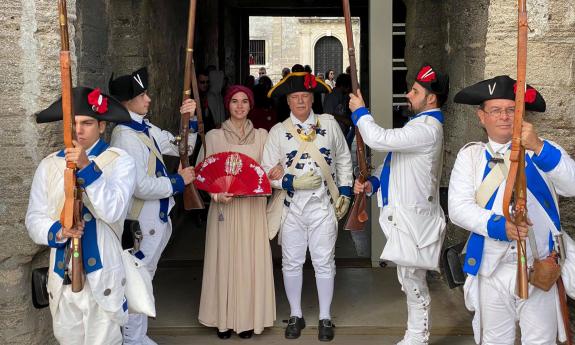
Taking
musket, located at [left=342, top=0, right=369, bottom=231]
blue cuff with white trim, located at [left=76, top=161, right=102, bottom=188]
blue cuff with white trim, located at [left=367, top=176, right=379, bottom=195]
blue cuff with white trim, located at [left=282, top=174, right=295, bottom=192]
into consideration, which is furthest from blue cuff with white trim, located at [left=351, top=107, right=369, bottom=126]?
blue cuff with white trim, located at [left=76, top=161, right=102, bottom=188]

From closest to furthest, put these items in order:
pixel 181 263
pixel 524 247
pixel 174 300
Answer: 1. pixel 524 247
2. pixel 174 300
3. pixel 181 263

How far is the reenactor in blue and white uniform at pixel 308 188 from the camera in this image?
496 centimetres

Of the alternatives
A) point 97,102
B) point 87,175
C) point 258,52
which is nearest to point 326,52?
point 258,52

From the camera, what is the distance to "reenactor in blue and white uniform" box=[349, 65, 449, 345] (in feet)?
14.6

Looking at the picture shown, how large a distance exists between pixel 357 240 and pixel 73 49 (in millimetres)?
4263

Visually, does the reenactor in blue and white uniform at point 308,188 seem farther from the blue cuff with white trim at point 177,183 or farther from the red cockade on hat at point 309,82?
the blue cuff with white trim at point 177,183

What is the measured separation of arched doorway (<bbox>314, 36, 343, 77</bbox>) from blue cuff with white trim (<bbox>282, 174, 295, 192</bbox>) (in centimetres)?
3355

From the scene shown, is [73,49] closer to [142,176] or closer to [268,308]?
[142,176]

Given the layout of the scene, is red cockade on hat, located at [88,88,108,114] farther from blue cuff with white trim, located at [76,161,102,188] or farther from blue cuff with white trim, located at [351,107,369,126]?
blue cuff with white trim, located at [351,107,369,126]

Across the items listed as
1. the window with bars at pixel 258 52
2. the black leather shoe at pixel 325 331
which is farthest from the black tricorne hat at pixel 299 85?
the window with bars at pixel 258 52

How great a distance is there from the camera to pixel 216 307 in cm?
509

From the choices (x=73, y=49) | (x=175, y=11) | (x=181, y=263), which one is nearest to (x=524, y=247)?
(x=73, y=49)

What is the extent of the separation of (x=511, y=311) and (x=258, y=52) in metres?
34.8

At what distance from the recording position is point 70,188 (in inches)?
127
